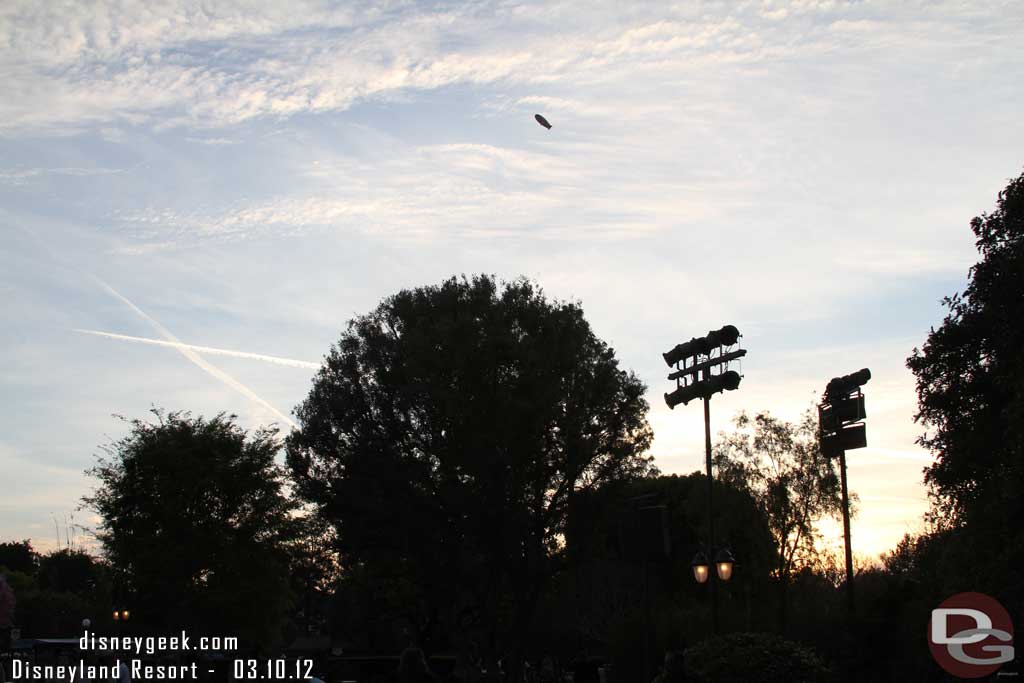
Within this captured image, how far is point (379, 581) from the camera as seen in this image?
50375mm

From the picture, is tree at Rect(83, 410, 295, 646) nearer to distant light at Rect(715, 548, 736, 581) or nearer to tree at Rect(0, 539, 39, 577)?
distant light at Rect(715, 548, 736, 581)


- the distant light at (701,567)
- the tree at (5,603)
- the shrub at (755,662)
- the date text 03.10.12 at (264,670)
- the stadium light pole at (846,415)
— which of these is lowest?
the tree at (5,603)

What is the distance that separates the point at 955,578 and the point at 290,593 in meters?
29.7

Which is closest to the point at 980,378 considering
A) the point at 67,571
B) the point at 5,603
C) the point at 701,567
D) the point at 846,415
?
the point at 846,415

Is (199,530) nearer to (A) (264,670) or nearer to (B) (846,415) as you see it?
(A) (264,670)

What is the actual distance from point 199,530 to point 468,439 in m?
12.2

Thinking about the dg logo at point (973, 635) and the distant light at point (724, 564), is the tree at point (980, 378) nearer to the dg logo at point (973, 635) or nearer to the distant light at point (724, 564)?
the dg logo at point (973, 635)

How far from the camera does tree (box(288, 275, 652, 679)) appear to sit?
132ft

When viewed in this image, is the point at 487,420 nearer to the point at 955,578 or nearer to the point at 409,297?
the point at 409,297

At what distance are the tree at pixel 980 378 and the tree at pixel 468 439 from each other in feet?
60.1

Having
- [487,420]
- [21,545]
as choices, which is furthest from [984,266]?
[21,545]

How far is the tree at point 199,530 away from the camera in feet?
135

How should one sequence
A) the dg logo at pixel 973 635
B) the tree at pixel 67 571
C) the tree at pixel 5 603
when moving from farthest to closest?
the tree at pixel 67 571 → the tree at pixel 5 603 → the dg logo at pixel 973 635

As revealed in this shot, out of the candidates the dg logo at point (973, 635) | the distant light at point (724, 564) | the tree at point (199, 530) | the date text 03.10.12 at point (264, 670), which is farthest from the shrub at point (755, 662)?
the tree at point (199, 530)
